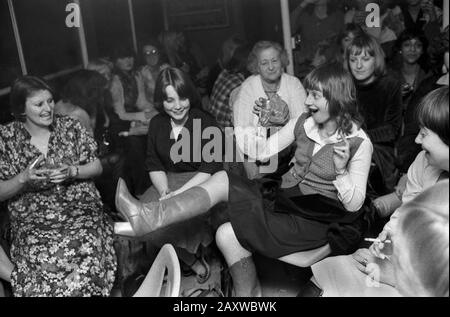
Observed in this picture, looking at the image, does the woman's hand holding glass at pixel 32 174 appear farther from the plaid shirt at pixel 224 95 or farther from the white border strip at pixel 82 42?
the plaid shirt at pixel 224 95

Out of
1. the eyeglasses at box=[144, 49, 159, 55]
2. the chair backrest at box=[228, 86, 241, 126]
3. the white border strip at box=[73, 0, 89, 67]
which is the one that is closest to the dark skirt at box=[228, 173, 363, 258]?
the chair backrest at box=[228, 86, 241, 126]

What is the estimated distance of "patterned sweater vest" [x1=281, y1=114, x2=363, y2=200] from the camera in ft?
6.04

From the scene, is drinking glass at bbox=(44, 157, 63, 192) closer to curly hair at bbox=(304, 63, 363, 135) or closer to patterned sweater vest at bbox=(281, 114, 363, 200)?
patterned sweater vest at bbox=(281, 114, 363, 200)

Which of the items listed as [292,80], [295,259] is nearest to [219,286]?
[295,259]

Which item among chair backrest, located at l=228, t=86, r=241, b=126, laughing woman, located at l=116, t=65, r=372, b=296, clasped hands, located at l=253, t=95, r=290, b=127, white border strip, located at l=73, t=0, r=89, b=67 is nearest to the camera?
laughing woman, located at l=116, t=65, r=372, b=296

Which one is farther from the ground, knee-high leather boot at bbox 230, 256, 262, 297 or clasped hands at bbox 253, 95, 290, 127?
→ clasped hands at bbox 253, 95, 290, 127

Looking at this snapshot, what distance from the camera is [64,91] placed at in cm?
229

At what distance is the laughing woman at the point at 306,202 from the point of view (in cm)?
179

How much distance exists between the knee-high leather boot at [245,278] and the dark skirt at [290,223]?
0.18 feet

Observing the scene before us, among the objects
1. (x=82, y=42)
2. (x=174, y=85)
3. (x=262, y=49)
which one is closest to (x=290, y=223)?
(x=174, y=85)

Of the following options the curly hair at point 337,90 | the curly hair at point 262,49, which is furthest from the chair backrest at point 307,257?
the curly hair at point 262,49

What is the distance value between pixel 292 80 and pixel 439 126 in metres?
0.97

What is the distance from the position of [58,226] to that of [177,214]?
0.47 m
